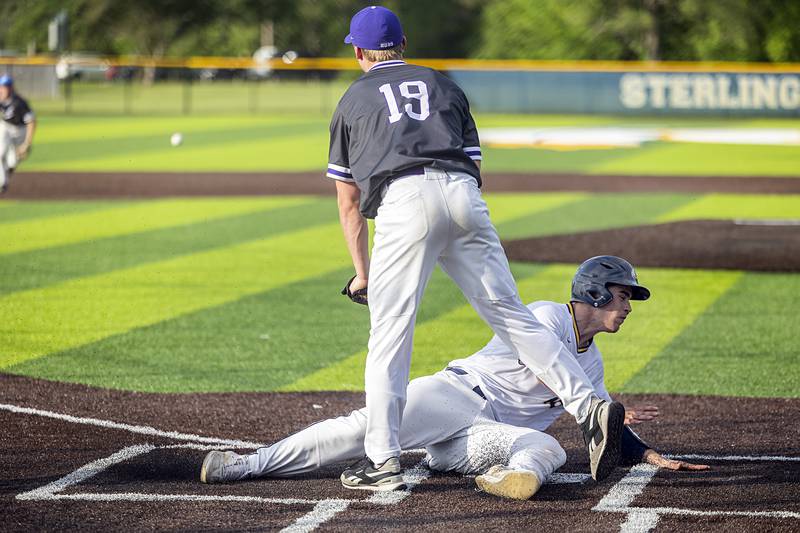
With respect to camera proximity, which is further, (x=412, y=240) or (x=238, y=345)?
(x=238, y=345)

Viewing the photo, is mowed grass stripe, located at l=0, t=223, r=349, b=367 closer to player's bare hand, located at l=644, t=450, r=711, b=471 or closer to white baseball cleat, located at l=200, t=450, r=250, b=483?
white baseball cleat, located at l=200, t=450, r=250, b=483

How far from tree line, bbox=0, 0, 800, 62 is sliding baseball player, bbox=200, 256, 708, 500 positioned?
39410 millimetres

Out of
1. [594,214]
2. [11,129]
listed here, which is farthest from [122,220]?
[594,214]

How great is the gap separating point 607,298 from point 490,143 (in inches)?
1038

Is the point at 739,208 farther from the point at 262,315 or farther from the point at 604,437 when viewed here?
the point at 604,437

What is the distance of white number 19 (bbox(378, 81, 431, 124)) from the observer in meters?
5.50

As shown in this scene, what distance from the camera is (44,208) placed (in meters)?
18.6

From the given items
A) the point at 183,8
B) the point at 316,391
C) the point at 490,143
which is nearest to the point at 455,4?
the point at 183,8

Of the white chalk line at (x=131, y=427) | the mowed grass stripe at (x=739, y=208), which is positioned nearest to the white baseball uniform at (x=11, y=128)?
the mowed grass stripe at (x=739, y=208)

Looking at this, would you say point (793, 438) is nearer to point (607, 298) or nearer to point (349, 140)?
point (607, 298)

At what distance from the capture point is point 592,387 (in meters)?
5.57

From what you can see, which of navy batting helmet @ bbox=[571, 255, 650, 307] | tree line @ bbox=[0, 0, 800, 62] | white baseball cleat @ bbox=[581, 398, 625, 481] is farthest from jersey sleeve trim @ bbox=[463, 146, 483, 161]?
tree line @ bbox=[0, 0, 800, 62]

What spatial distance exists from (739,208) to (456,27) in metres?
52.2

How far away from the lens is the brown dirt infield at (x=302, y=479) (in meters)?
5.13
